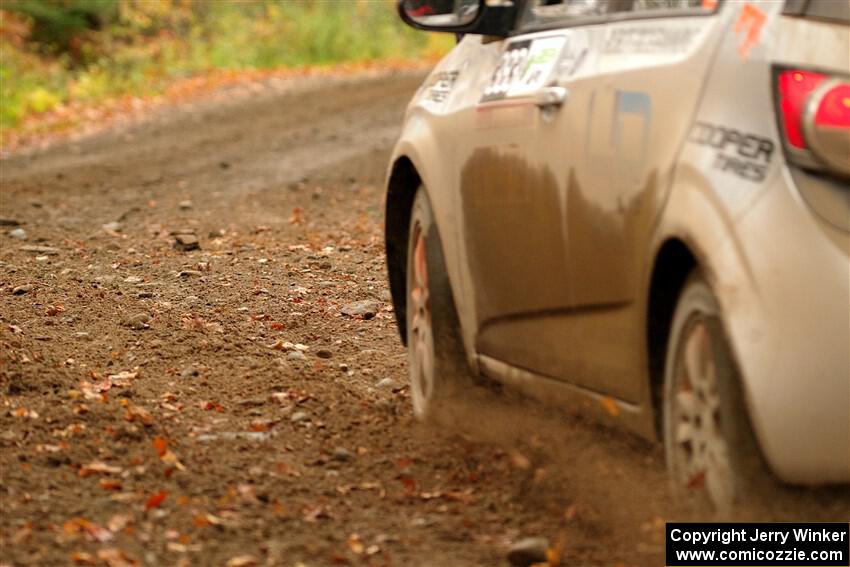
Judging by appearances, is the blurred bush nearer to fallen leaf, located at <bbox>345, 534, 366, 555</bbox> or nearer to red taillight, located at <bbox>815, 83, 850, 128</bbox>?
fallen leaf, located at <bbox>345, 534, 366, 555</bbox>

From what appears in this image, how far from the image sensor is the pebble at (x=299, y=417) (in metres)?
6.09

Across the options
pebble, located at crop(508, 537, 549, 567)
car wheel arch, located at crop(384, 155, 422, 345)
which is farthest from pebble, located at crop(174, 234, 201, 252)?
pebble, located at crop(508, 537, 549, 567)

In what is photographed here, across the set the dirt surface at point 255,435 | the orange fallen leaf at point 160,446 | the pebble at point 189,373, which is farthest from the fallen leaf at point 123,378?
the orange fallen leaf at point 160,446

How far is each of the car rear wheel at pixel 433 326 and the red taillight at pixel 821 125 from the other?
213 centimetres

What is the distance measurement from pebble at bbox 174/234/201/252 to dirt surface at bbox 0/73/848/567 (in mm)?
22

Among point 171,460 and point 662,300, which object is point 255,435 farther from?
point 662,300

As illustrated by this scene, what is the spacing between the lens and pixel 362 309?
8.46 metres

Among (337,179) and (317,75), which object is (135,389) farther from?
(317,75)

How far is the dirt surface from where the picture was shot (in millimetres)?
4508

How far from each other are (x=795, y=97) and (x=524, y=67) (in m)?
1.50

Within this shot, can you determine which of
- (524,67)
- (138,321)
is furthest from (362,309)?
(524,67)

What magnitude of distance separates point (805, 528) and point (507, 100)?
1696 millimetres

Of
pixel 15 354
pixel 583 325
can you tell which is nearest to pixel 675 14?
pixel 583 325

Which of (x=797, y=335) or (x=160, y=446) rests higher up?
(x=797, y=335)
